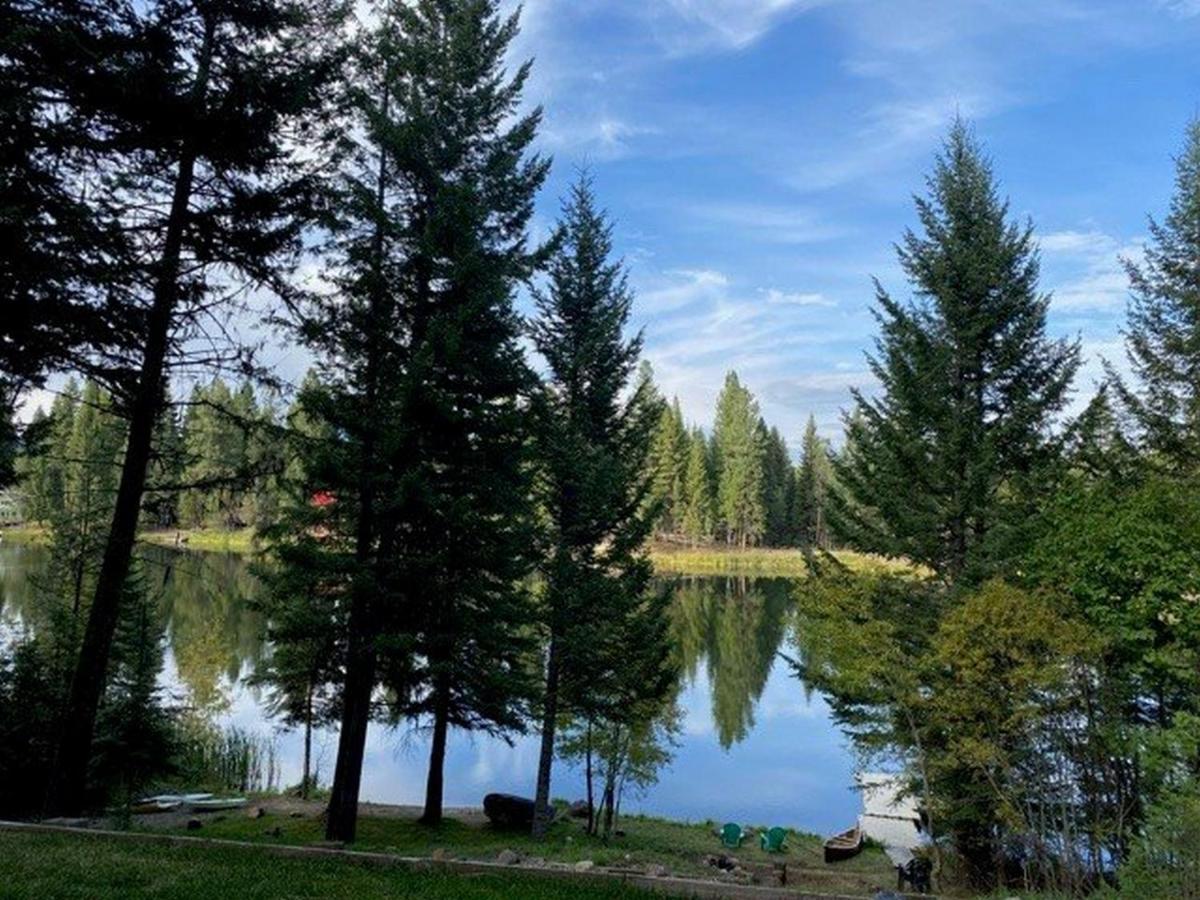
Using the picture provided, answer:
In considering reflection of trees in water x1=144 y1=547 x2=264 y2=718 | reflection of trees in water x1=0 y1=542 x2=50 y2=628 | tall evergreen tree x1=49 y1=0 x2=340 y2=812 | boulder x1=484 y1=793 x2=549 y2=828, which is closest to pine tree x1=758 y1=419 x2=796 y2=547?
reflection of trees in water x1=144 y1=547 x2=264 y2=718

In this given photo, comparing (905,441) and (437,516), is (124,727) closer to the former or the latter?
(437,516)

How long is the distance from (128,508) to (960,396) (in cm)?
1606

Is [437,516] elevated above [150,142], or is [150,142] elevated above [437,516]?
[150,142]

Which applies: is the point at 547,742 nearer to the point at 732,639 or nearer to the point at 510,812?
the point at 510,812

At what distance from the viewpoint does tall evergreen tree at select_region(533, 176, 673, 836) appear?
743 inches

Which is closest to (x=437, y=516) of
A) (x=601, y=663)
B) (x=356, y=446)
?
(x=356, y=446)

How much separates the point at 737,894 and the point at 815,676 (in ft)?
31.4

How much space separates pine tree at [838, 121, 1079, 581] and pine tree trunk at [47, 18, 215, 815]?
1418cm

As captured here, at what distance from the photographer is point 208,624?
4006 cm

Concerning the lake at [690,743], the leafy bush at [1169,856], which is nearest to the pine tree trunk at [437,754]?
the lake at [690,743]

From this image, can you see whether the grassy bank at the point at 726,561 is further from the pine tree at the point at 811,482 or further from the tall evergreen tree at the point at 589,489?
the tall evergreen tree at the point at 589,489

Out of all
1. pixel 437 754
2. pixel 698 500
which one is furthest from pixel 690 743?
pixel 698 500

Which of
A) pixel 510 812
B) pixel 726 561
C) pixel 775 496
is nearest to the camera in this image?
pixel 510 812

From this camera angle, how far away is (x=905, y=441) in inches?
679
